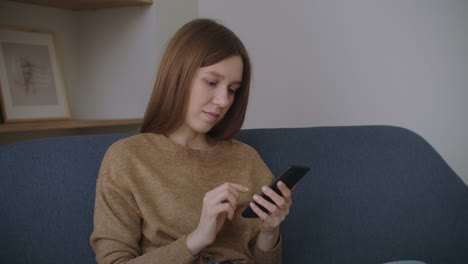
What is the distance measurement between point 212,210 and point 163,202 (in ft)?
0.66

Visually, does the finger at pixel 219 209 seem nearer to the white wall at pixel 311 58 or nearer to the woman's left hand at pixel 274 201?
the woman's left hand at pixel 274 201

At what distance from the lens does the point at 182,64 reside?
128 cm

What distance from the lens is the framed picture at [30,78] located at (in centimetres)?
191

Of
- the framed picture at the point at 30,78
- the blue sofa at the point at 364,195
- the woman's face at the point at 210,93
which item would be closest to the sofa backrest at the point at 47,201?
the blue sofa at the point at 364,195

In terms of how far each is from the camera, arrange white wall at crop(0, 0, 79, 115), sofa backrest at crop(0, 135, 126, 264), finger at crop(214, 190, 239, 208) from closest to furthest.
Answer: finger at crop(214, 190, 239, 208)
sofa backrest at crop(0, 135, 126, 264)
white wall at crop(0, 0, 79, 115)

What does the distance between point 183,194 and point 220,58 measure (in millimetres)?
304

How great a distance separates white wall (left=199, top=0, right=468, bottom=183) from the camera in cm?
196

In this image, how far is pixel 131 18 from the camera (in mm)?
2297

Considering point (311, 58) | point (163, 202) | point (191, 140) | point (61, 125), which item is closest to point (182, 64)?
point (191, 140)

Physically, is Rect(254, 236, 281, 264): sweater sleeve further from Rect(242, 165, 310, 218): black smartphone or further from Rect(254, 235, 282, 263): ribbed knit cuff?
Rect(242, 165, 310, 218): black smartphone

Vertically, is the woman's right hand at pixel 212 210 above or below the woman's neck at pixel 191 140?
below

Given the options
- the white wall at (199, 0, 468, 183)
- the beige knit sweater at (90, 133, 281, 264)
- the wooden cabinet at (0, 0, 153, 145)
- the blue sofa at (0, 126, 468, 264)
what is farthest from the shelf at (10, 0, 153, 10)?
the beige knit sweater at (90, 133, 281, 264)

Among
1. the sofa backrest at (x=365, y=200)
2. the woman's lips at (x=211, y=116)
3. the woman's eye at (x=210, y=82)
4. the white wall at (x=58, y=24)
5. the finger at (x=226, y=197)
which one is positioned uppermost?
the white wall at (x=58, y=24)

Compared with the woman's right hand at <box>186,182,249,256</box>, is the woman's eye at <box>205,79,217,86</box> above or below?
above
